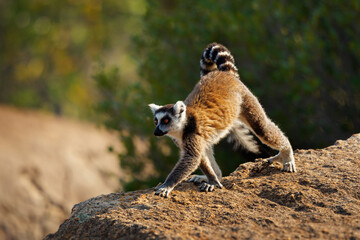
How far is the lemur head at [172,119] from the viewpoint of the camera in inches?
A: 215

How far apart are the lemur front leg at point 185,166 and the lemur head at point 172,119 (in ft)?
0.67

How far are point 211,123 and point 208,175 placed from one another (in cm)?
69

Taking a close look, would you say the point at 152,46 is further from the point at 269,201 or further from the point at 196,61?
the point at 269,201

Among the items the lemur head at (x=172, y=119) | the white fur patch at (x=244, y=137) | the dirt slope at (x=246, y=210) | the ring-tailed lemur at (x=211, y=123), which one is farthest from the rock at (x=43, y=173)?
the dirt slope at (x=246, y=210)

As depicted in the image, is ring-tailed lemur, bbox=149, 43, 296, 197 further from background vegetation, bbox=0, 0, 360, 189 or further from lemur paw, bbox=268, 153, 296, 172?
background vegetation, bbox=0, 0, 360, 189

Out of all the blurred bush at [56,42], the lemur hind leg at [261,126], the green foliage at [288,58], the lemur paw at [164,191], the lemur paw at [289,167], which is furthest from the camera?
the blurred bush at [56,42]

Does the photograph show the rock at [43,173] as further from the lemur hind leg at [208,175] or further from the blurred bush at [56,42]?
the blurred bush at [56,42]

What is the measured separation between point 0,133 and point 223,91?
1092 centimetres

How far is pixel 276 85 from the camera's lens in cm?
944

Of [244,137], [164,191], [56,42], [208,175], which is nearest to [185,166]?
[208,175]

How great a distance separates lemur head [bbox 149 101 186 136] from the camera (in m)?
5.46

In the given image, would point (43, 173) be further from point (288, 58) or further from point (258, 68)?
point (288, 58)

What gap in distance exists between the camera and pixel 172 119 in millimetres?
5457

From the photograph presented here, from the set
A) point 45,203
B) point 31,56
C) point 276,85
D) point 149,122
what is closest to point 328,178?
point 276,85
